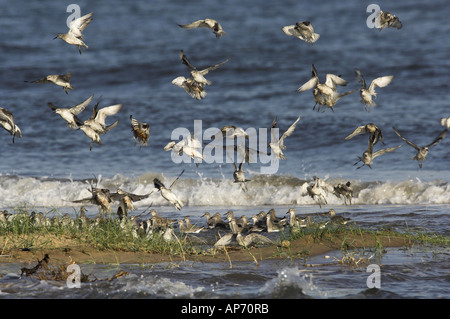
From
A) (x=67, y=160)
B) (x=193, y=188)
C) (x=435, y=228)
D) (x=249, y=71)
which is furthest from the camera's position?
(x=249, y=71)

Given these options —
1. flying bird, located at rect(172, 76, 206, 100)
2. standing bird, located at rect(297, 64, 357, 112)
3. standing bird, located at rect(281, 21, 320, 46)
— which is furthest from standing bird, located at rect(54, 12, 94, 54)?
standing bird, located at rect(297, 64, 357, 112)

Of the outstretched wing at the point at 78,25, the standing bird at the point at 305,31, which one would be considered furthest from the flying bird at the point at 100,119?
the standing bird at the point at 305,31

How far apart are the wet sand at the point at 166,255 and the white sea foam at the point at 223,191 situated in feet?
12.4

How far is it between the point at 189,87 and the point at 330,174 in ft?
19.0

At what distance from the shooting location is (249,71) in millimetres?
24172

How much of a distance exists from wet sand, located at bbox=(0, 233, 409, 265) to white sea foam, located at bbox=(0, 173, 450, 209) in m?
3.77

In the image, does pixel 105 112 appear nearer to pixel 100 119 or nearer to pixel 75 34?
pixel 100 119

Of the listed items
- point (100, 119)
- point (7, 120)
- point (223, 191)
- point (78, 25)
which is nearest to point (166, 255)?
point (100, 119)

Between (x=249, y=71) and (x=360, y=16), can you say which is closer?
(x=249, y=71)

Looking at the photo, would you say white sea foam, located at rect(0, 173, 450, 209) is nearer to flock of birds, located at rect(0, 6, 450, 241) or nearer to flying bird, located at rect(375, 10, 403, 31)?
flock of birds, located at rect(0, 6, 450, 241)

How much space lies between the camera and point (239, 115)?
1938 centimetres
